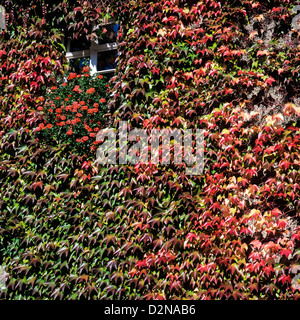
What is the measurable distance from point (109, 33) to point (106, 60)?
367mm

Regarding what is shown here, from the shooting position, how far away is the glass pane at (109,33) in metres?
A: 3.95

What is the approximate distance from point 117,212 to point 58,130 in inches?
47.5

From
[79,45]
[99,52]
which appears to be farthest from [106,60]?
[79,45]

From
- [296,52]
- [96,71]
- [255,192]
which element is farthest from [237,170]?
[96,71]

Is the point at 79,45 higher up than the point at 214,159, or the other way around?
the point at 79,45

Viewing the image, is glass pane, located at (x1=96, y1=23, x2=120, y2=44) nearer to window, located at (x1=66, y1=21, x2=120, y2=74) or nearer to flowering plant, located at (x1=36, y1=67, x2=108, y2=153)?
window, located at (x1=66, y1=21, x2=120, y2=74)

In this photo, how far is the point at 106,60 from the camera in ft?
13.1

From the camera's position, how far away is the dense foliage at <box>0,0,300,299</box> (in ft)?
9.78

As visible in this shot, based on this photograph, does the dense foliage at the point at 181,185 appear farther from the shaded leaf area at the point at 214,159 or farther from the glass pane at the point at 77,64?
the glass pane at the point at 77,64

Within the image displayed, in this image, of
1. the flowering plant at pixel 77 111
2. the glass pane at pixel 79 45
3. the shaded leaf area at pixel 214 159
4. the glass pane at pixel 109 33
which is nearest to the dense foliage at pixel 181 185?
the shaded leaf area at pixel 214 159

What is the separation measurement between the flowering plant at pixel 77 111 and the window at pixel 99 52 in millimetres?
327

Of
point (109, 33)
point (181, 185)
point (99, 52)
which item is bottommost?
point (181, 185)

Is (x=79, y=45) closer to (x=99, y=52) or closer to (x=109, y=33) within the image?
(x=99, y=52)

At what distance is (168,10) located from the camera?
3.39 metres
